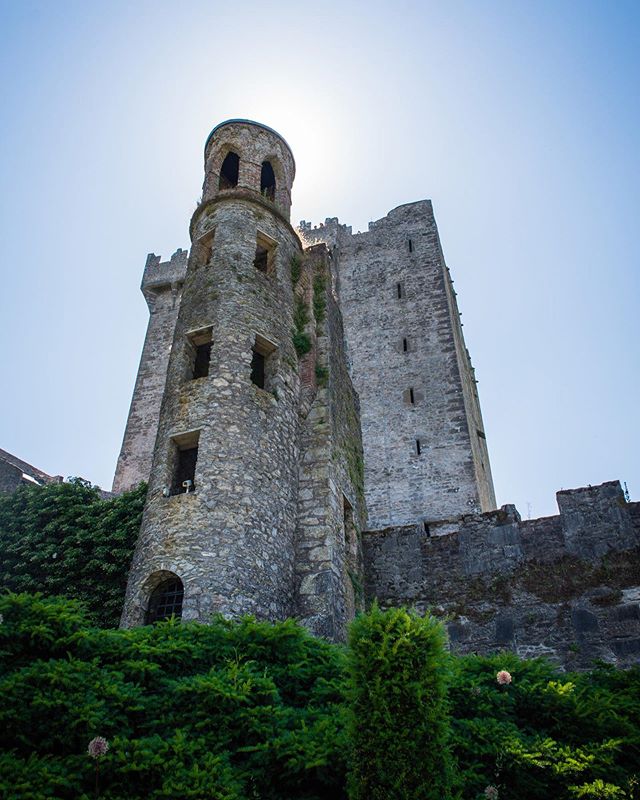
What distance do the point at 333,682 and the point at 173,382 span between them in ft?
20.6

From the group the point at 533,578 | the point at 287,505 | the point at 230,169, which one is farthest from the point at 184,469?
the point at 230,169

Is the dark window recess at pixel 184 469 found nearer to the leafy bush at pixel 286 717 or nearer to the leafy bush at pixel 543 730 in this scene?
the leafy bush at pixel 286 717

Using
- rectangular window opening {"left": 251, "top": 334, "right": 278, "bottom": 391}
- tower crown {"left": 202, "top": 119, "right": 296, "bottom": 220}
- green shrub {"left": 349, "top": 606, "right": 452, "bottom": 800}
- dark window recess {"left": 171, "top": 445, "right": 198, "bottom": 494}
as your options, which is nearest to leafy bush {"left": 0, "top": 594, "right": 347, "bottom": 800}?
green shrub {"left": 349, "top": 606, "right": 452, "bottom": 800}

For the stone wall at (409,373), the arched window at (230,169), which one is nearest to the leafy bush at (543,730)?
the arched window at (230,169)

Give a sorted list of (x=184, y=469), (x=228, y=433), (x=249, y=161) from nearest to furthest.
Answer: (x=228, y=433) < (x=184, y=469) < (x=249, y=161)

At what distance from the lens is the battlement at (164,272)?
30.3m

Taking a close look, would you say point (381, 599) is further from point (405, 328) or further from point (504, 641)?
point (405, 328)

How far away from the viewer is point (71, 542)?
Answer: 12.2 m

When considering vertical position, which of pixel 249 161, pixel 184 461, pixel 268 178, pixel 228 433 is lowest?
pixel 184 461

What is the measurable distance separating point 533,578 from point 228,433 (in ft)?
17.1

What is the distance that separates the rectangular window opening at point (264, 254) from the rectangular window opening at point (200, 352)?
78.6 inches

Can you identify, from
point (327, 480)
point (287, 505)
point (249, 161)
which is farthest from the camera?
point (249, 161)

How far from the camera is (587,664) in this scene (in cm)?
998

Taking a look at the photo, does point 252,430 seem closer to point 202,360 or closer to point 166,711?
point 202,360
